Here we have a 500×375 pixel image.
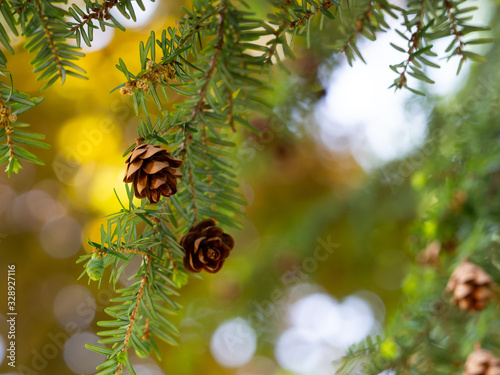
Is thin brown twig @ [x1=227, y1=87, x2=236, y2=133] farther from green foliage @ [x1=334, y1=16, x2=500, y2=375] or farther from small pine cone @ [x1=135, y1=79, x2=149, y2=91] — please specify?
green foliage @ [x1=334, y1=16, x2=500, y2=375]

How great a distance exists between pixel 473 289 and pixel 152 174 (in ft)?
1.39

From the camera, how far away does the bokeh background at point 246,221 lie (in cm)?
100

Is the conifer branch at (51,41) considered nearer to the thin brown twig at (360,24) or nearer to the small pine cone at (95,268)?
the small pine cone at (95,268)

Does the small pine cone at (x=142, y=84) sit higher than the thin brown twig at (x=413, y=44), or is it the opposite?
the thin brown twig at (x=413, y=44)

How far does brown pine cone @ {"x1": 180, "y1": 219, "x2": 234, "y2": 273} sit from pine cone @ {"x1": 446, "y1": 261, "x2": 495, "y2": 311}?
319mm

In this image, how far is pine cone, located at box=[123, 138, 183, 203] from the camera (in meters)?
0.32

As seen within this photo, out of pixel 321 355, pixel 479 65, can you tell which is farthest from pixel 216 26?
pixel 321 355

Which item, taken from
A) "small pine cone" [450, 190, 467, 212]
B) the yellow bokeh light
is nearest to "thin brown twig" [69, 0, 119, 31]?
"small pine cone" [450, 190, 467, 212]

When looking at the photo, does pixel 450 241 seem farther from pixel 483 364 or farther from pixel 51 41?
pixel 51 41

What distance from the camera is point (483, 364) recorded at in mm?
452

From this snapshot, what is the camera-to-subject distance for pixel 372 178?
3.49ft

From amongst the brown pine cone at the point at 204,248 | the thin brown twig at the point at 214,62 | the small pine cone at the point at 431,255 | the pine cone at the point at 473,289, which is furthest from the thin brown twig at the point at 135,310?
the small pine cone at the point at 431,255

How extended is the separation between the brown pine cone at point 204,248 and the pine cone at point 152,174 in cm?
6

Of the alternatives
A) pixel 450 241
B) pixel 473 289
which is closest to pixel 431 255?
pixel 450 241
